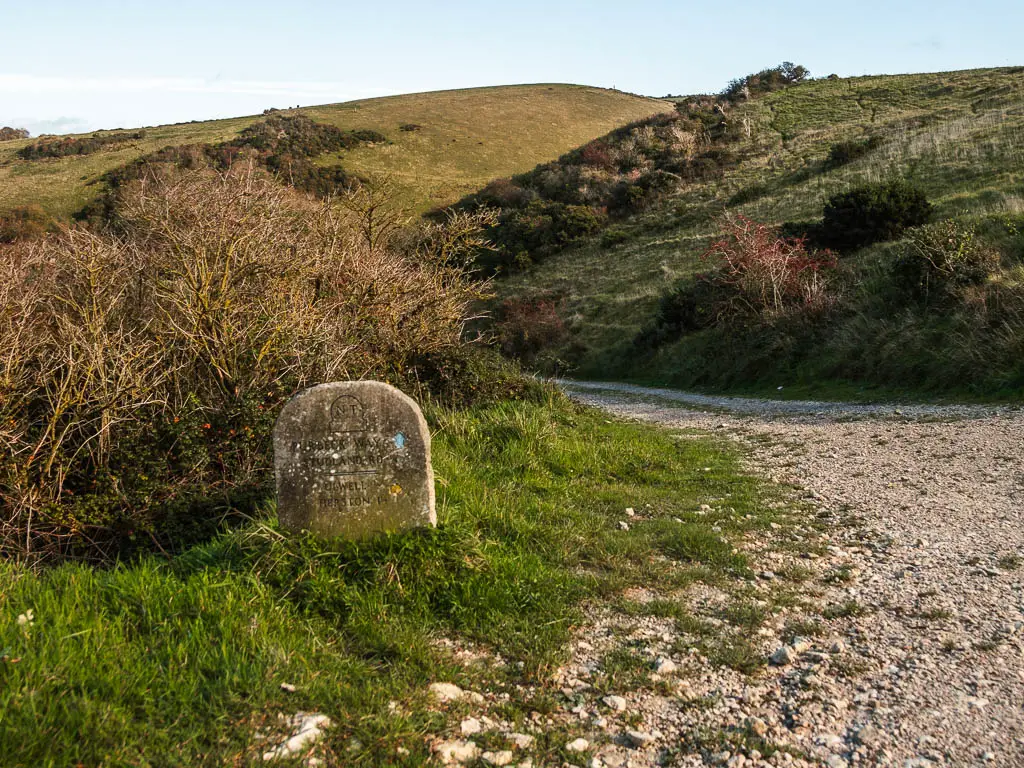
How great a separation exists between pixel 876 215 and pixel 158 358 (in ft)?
75.3

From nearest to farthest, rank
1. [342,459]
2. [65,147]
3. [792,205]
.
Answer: [342,459] < [792,205] < [65,147]

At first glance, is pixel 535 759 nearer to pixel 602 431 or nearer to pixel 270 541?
pixel 270 541

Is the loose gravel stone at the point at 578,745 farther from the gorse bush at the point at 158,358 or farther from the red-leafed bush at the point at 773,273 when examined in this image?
the red-leafed bush at the point at 773,273

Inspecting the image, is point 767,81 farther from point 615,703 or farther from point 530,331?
point 615,703

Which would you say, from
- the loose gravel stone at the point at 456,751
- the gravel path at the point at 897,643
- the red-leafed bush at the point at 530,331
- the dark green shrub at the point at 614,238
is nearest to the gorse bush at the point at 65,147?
the dark green shrub at the point at 614,238

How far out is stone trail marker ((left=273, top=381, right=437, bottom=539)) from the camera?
479 centimetres

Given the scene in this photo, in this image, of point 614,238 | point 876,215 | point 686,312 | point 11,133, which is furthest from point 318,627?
point 11,133

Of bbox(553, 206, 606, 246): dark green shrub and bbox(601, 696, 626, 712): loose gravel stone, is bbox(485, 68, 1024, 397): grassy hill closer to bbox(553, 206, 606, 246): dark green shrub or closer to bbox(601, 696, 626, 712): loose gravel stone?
bbox(553, 206, 606, 246): dark green shrub

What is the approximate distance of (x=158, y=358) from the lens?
648 centimetres

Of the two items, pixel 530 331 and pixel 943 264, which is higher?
pixel 943 264

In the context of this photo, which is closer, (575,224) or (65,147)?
(575,224)

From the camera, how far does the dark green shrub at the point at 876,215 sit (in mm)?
22641

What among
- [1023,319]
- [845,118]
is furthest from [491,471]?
[845,118]

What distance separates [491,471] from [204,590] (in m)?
3.81
